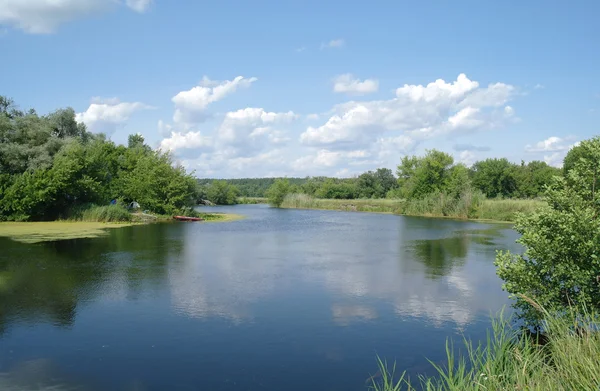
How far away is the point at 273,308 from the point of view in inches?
388

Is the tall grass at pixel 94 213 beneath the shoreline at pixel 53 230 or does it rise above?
above

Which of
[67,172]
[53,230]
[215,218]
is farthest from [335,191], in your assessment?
[53,230]

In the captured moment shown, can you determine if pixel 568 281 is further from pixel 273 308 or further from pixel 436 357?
pixel 273 308

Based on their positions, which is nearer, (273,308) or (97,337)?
(97,337)

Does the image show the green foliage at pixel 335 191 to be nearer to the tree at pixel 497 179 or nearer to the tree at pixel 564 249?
the tree at pixel 497 179

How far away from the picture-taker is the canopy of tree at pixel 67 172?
88.4 ft

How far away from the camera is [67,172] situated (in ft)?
91.0

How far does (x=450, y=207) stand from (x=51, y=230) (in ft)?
106

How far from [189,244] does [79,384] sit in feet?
45.3

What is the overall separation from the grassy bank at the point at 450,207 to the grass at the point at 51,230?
84.5ft

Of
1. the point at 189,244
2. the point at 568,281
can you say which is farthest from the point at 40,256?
the point at 568,281

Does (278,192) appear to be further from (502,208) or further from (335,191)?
(502,208)

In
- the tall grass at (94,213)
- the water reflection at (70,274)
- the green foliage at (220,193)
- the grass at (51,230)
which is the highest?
the green foliage at (220,193)

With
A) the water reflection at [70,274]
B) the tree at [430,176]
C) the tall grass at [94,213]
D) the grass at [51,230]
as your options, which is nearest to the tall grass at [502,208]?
the tree at [430,176]
